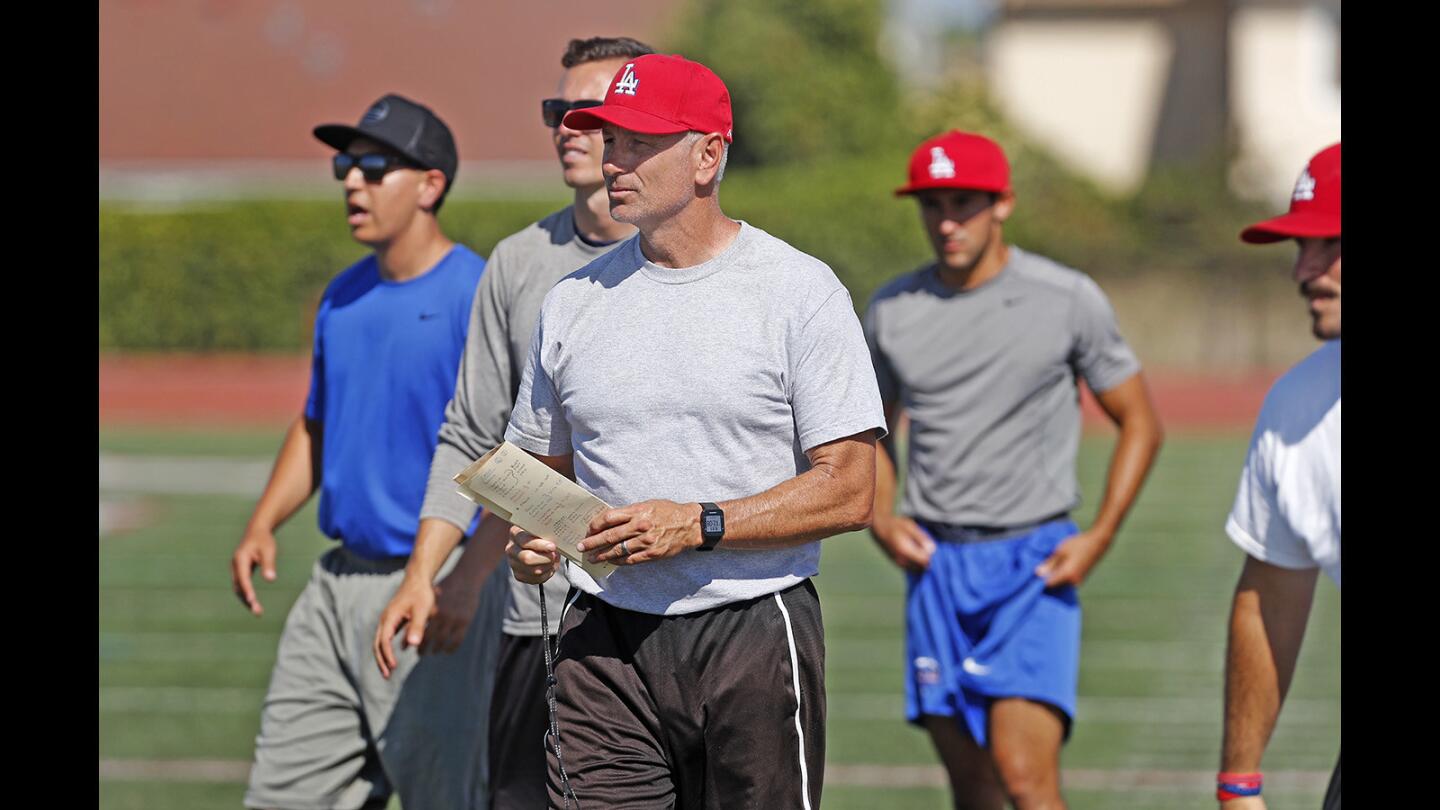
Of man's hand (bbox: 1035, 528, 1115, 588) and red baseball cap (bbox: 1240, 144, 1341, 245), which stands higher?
red baseball cap (bbox: 1240, 144, 1341, 245)

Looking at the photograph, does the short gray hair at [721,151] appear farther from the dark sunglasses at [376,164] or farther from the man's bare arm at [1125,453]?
the man's bare arm at [1125,453]

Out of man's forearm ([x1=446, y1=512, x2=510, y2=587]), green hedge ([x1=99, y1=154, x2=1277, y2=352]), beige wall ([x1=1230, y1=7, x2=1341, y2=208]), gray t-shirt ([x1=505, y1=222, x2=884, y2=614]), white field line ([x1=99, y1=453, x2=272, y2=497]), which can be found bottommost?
white field line ([x1=99, y1=453, x2=272, y2=497])

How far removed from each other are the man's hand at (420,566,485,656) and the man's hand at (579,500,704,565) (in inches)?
42.3

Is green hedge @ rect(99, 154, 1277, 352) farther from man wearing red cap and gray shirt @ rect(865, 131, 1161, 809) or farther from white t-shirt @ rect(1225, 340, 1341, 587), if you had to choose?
white t-shirt @ rect(1225, 340, 1341, 587)

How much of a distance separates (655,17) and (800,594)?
46786 millimetres

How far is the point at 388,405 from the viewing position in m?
5.28

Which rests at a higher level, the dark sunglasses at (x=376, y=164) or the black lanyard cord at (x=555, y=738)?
the dark sunglasses at (x=376, y=164)

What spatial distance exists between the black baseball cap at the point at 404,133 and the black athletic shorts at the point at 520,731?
1.45 metres

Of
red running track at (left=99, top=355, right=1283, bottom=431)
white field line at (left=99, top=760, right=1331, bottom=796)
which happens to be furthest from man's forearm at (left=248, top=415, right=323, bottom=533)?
red running track at (left=99, top=355, right=1283, bottom=431)

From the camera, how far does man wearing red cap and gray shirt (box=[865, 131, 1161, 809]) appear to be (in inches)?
241

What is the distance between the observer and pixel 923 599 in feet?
20.7

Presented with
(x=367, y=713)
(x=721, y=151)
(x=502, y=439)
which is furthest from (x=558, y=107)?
(x=367, y=713)

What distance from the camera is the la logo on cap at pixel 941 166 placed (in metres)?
6.18

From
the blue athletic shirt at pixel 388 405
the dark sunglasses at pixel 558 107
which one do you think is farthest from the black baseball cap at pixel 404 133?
the dark sunglasses at pixel 558 107
